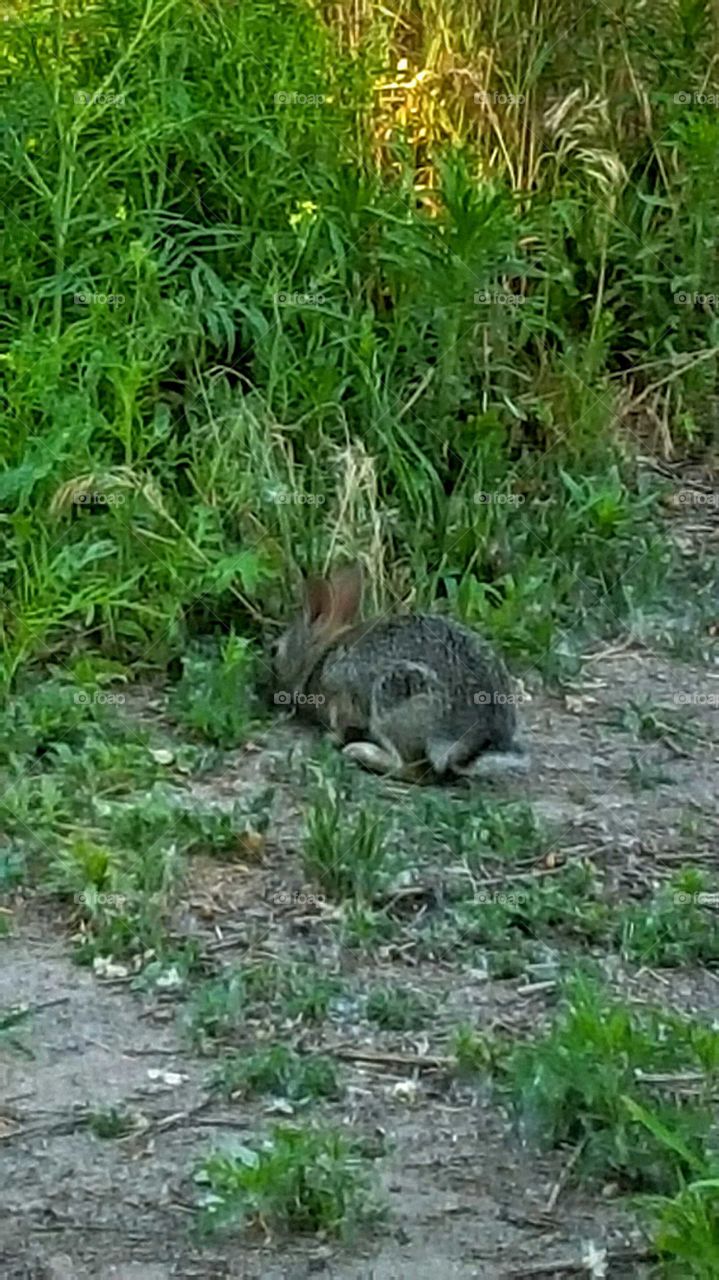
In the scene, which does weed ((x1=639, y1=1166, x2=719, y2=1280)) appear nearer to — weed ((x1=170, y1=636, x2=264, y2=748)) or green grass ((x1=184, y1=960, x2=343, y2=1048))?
green grass ((x1=184, y1=960, x2=343, y2=1048))

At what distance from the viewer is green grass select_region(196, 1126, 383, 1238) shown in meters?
3.65

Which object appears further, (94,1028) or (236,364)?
(236,364)

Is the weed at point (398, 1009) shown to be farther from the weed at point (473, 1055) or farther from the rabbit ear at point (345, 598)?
the rabbit ear at point (345, 598)

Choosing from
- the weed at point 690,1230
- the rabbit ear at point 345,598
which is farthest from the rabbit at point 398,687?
the weed at point 690,1230

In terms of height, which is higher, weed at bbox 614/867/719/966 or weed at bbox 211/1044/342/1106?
weed at bbox 211/1044/342/1106

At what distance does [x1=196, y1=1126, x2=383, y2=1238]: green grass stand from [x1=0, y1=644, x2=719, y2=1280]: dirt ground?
0.04 meters

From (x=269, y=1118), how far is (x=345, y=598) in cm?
219

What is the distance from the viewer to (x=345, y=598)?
6.00m

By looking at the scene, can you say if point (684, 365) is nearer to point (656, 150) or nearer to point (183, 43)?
point (656, 150)

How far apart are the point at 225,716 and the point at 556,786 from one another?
0.88m

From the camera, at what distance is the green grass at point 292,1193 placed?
3.65 meters

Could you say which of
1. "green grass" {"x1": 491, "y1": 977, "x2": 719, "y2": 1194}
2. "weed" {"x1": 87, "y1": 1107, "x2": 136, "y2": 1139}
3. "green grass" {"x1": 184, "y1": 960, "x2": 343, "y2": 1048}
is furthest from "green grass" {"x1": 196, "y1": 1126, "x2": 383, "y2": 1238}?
"green grass" {"x1": 184, "y1": 960, "x2": 343, "y2": 1048}

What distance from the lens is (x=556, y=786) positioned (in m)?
5.71

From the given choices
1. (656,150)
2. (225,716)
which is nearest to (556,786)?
(225,716)
